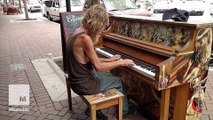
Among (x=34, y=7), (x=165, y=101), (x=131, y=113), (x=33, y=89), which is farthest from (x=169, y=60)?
(x=34, y=7)

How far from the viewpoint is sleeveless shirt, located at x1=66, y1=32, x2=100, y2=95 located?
7.57ft

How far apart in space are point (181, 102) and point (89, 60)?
1038 mm

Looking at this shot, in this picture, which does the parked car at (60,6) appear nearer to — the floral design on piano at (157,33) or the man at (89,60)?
the floral design on piano at (157,33)

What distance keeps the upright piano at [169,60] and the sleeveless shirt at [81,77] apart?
0.39m

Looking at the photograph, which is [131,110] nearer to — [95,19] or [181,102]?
[181,102]

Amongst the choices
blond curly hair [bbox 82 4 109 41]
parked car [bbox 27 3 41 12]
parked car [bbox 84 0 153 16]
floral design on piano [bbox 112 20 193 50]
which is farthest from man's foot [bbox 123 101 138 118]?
parked car [bbox 27 3 41 12]

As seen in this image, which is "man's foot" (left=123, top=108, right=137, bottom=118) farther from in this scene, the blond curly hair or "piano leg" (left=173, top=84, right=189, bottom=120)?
the blond curly hair

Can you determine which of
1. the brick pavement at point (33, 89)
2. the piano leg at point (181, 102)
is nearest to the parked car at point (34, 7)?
the brick pavement at point (33, 89)

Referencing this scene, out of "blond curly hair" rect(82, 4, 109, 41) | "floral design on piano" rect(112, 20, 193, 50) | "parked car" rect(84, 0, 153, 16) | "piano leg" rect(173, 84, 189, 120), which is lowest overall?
"piano leg" rect(173, 84, 189, 120)

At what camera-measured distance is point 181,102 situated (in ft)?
7.27

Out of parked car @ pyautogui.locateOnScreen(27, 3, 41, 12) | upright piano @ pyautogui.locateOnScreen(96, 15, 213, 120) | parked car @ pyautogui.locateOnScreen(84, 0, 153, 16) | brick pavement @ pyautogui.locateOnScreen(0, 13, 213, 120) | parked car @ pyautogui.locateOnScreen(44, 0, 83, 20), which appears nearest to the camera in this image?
upright piano @ pyautogui.locateOnScreen(96, 15, 213, 120)

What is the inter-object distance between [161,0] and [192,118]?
8.65 meters

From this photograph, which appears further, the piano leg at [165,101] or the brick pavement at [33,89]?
the brick pavement at [33,89]

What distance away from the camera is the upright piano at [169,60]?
77.5 inches
